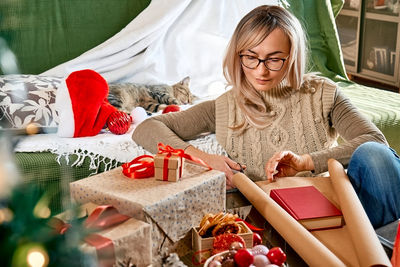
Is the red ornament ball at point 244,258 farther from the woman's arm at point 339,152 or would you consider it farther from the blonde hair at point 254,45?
the blonde hair at point 254,45

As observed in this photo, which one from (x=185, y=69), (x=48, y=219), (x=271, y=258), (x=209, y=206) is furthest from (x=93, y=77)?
(x=48, y=219)

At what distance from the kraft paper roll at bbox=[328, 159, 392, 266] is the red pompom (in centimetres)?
94

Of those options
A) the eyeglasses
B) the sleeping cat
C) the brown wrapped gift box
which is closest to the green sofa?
the sleeping cat

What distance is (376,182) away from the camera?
1298 mm

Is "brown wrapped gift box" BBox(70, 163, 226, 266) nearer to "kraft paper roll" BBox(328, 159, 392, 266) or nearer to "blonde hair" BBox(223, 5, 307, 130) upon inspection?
"kraft paper roll" BBox(328, 159, 392, 266)

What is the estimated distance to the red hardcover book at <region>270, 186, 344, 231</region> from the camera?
1.12m

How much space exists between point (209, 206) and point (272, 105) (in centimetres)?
68

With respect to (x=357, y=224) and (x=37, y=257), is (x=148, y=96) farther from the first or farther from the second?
(x=37, y=257)

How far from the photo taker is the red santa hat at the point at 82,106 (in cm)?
195

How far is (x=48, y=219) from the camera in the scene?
516mm

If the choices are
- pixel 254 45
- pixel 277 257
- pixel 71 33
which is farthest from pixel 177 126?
pixel 71 33

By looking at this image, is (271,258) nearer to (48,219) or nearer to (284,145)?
Result: (48,219)

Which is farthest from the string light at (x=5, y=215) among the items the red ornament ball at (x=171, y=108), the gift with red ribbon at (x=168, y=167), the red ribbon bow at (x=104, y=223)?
the red ornament ball at (x=171, y=108)

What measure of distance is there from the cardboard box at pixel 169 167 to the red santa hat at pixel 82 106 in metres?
0.97
